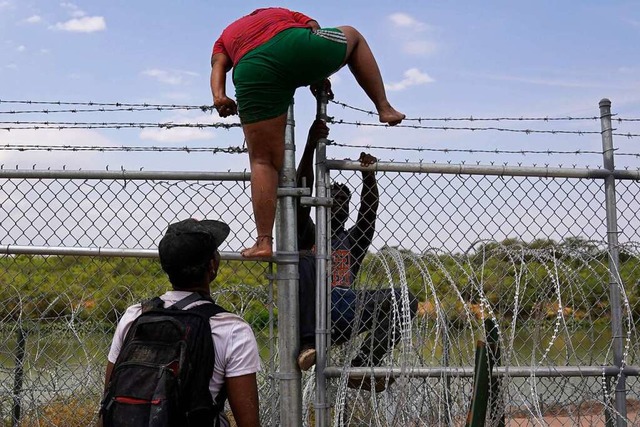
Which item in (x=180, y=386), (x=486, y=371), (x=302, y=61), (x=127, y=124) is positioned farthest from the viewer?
(x=127, y=124)

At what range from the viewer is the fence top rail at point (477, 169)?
12.3 feet

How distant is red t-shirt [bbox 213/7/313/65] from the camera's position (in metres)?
3.48

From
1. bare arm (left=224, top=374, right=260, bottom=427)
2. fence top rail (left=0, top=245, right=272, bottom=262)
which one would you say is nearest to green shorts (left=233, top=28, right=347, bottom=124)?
fence top rail (left=0, top=245, right=272, bottom=262)

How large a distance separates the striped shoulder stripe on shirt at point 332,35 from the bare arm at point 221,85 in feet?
1.55

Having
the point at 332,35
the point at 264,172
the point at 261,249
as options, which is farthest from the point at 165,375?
the point at 332,35

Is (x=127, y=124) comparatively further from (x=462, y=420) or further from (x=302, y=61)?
(x=462, y=420)

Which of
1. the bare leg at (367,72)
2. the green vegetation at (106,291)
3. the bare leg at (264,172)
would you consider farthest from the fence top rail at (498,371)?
the bare leg at (367,72)

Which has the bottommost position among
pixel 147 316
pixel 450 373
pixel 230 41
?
pixel 450 373

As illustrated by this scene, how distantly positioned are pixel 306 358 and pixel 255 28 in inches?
61.3

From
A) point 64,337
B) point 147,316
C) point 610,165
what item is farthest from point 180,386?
point 610,165

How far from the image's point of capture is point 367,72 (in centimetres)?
372

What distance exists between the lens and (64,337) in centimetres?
461

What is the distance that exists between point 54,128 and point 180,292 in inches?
66.3

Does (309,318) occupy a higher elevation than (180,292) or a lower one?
lower
